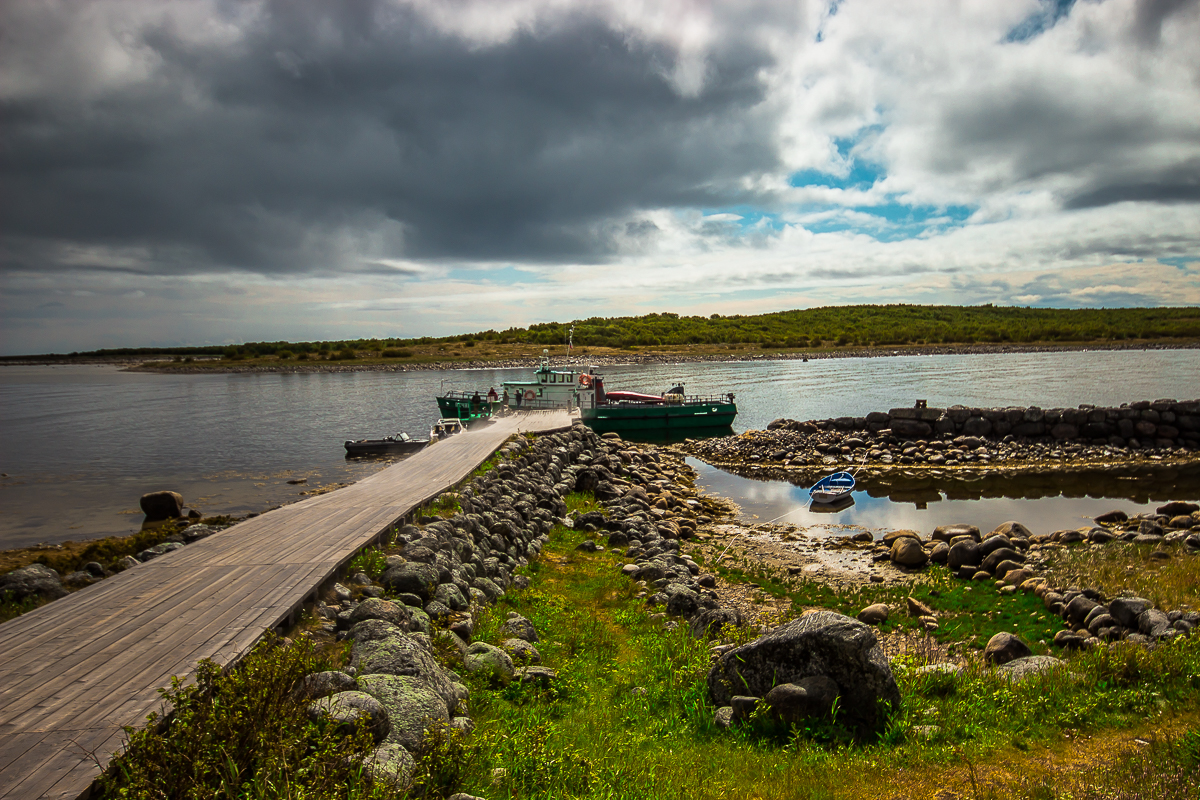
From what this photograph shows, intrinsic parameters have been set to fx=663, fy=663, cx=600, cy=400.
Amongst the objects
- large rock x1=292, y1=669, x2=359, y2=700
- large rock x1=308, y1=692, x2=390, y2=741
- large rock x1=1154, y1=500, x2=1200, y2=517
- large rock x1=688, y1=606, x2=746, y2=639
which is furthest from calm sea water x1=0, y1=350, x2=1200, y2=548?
large rock x1=1154, y1=500, x2=1200, y2=517

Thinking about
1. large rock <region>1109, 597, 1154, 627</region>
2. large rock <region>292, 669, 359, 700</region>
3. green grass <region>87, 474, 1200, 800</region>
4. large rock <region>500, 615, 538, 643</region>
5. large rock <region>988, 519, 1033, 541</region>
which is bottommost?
large rock <region>988, 519, 1033, 541</region>

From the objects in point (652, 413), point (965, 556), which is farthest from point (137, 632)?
point (652, 413)

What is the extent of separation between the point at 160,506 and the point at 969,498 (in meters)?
28.7

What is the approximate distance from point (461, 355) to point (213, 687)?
123m

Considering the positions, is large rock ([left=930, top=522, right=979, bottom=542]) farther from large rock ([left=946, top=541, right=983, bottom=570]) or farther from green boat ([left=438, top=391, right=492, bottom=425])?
green boat ([left=438, top=391, right=492, bottom=425])

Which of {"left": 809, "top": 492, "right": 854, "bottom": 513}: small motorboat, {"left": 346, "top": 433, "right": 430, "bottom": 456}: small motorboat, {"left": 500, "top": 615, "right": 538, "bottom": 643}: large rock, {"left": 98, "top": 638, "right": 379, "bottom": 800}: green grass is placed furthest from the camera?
{"left": 346, "top": 433, "right": 430, "bottom": 456}: small motorboat

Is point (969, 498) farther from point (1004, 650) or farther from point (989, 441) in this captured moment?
point (1004, 650)

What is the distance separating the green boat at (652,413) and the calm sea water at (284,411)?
15.7 ft

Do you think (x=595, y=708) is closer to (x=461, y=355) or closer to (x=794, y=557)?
(x=794, y=557)

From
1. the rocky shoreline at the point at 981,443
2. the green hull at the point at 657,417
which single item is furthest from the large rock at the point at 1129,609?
the green hull at the point at 657,417

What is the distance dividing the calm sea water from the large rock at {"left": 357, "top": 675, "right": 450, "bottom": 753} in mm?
20038

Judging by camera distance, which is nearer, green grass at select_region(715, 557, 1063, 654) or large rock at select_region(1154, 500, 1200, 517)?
green grass at select_region(715, 557, 1063, 654)

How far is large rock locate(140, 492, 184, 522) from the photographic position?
21.8m

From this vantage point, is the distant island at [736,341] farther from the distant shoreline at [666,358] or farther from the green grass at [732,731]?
the green grass at [732,731]
